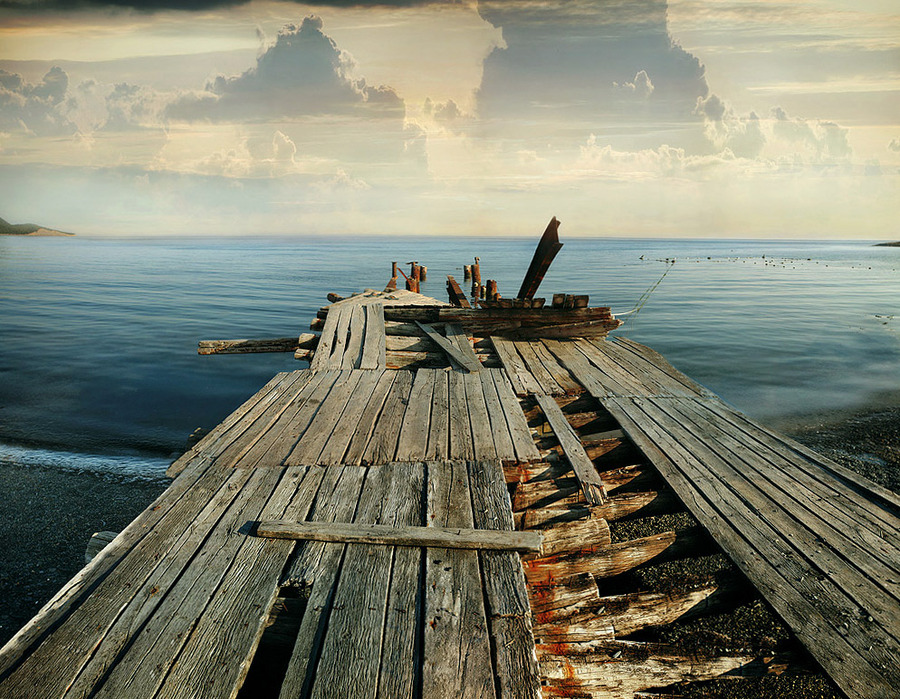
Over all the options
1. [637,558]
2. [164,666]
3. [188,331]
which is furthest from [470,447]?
[188,331]

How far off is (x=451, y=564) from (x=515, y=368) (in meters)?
5.07

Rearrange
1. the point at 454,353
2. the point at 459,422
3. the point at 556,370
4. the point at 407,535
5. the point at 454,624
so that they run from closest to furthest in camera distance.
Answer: the point at 454,624
the point at 407,535
the point at 459,422
the point at 556,370
the point at 454,353

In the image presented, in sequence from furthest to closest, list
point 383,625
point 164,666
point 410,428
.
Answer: point 410,428, point 383,625, point 164,666

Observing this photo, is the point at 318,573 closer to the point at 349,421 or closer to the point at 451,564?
the point at 451,564

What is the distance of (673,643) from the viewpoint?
3277 millimetres

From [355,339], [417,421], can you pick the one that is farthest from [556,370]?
[355,339]

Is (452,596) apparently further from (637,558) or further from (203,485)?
(203,485)

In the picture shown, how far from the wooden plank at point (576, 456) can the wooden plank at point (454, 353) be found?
1.48 meters

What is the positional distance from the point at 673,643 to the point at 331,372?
18.7 ft

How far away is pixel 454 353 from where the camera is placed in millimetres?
8375

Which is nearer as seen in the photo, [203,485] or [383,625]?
[383,625]

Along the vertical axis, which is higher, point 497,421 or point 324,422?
point 497,421

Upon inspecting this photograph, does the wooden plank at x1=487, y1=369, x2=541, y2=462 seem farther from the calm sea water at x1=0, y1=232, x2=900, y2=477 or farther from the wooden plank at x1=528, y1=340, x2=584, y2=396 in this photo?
the calm sea water at x1=0, y1=232, x2=900, y2=477

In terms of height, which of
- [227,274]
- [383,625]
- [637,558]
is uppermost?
[383,625]
